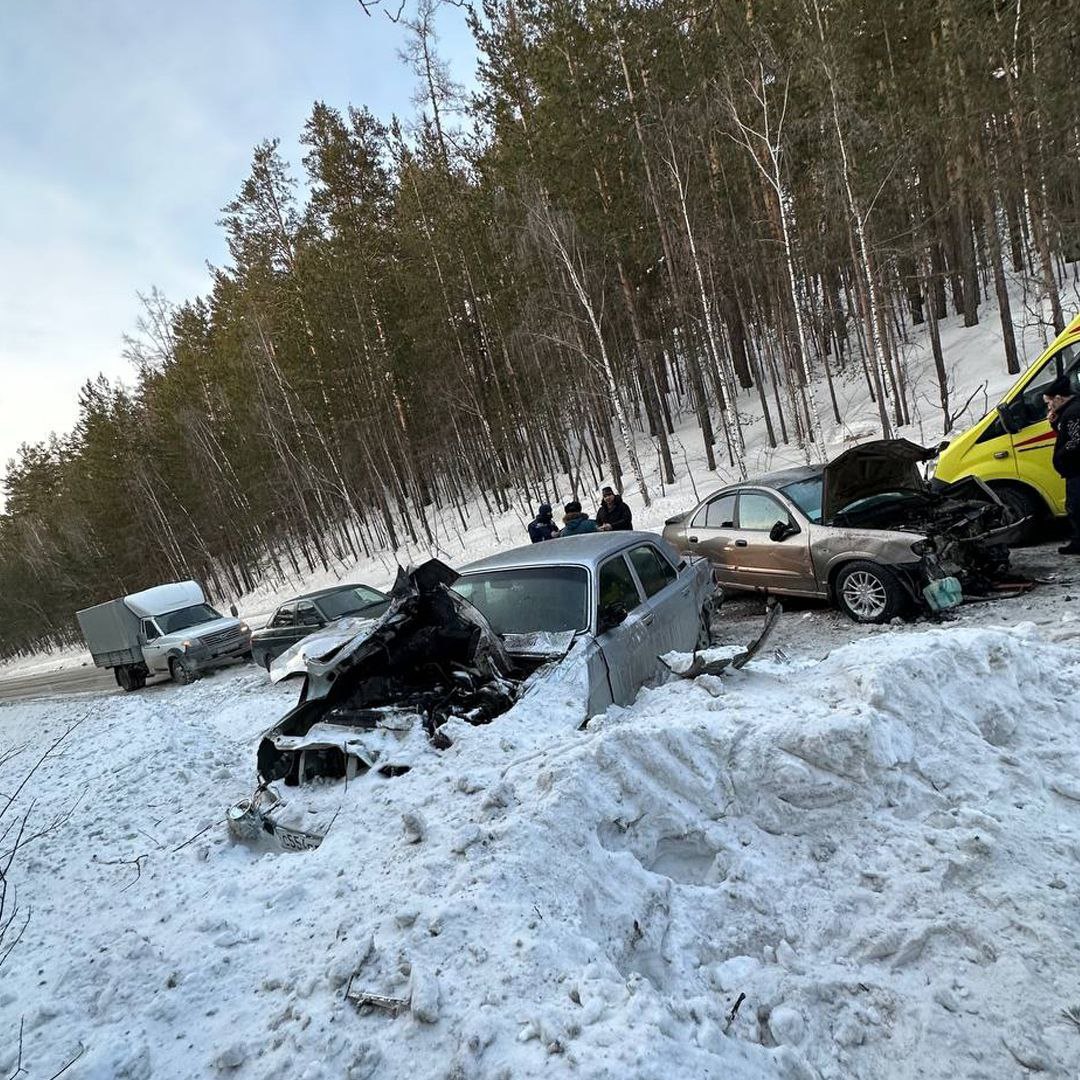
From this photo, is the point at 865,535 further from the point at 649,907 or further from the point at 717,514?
the point at 649,907

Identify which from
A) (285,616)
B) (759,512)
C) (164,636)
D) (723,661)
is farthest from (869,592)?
(164,636)

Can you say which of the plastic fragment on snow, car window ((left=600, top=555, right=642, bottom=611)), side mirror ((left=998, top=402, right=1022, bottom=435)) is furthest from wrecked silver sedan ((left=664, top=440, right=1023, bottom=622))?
the plastic fragment on snow

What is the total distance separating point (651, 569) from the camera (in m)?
5.57

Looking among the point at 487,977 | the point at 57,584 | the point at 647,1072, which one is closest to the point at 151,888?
the point at 487,977

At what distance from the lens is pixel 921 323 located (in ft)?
80.2

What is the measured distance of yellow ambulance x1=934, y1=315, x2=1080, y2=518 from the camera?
21.6ft

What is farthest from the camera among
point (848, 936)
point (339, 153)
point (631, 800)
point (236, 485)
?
point (236, 485)

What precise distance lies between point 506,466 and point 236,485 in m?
14.5

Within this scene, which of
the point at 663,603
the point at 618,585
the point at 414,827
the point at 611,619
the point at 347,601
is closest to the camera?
the point at 414,827

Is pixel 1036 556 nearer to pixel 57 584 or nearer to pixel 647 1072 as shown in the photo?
pixel 647 1072

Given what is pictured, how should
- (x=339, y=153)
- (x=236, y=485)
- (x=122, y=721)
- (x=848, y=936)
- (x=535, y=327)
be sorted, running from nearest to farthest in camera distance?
(x=848, y=936), (x=122, y=721), (x=535, y=327), (x=339, y=153), (x=236, y=485)

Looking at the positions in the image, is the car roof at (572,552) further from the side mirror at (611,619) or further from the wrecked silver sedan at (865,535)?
the wrecked silver sedan at (865,535)

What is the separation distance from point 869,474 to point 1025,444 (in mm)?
1803

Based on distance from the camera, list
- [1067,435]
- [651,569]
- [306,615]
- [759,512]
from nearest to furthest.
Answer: [651,569], [1067,435], [759,512], [306,615]
